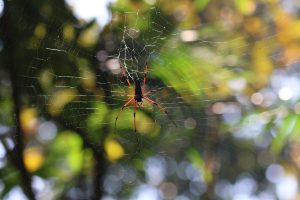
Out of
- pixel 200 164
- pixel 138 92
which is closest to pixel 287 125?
pixel 200 164

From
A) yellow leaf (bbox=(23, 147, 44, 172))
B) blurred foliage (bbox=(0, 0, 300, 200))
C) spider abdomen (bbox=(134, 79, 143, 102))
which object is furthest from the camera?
spider abdomen (bbox=(134, 79, 143, 102))

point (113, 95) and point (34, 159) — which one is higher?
point (113, 95)

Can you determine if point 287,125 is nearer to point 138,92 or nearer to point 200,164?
point 200,164

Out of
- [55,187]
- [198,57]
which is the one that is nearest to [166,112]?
[198,57]

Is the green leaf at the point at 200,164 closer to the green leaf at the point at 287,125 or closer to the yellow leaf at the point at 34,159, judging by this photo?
the green leaf at the point at 287,125

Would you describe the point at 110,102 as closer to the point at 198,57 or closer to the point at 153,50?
the point at 153,50

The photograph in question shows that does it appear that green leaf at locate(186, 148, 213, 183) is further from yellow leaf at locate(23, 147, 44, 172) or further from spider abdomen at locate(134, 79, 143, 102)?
yellow leaf at locate(23, 147, 44, 172)

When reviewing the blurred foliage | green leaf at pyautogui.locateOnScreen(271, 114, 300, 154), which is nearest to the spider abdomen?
the blurred foliage

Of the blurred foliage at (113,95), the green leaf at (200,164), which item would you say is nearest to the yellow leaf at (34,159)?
the blurred foliage at (113,95)
